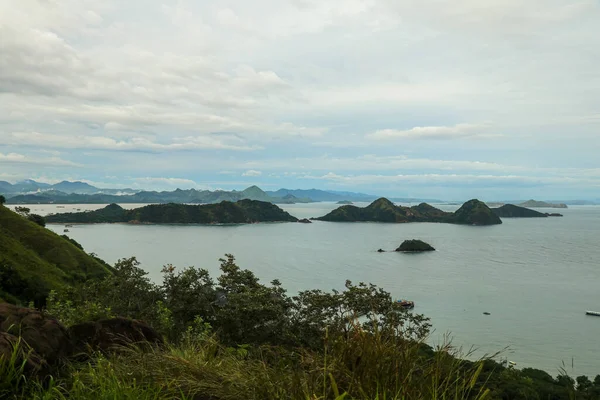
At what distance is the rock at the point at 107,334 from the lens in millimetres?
7043

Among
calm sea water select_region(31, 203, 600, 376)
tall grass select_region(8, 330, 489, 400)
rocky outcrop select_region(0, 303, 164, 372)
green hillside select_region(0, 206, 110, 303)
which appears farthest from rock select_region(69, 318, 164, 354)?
green hillside select_region(0, 206, 110, 303)

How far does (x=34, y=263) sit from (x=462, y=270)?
295ft

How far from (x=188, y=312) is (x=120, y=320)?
16.2m

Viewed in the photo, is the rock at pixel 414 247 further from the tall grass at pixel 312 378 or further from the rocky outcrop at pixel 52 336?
the tall grass at pixel 312 378

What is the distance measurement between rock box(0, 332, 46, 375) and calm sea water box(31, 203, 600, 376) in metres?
19.2

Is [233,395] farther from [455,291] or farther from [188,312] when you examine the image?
[455,291]

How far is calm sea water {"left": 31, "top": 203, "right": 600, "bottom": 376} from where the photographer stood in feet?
191

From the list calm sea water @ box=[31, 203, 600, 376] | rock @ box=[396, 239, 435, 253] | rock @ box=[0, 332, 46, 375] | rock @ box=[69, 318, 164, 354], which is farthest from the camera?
rock @ box=[396, 239, 435, 253]

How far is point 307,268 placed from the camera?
339ft

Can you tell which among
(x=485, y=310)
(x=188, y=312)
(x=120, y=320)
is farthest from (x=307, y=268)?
(x=120, y=320)

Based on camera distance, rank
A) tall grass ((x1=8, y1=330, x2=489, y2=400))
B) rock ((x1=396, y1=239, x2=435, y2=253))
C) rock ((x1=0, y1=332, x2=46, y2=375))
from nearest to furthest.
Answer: tall grass ((x1=8, y1=330, x2=489, y2=400)) → rock ((x1=0, y1=332, x2=46, y2=375)) → rock ((x1=396, y1=239, x2=435, y2=253))

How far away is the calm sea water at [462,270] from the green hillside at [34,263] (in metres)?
26.8

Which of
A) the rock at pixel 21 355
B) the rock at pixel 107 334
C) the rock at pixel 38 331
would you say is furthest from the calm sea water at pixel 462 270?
the rock at pixel 21 355

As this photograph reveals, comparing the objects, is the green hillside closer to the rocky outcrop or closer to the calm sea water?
the calm sea water
